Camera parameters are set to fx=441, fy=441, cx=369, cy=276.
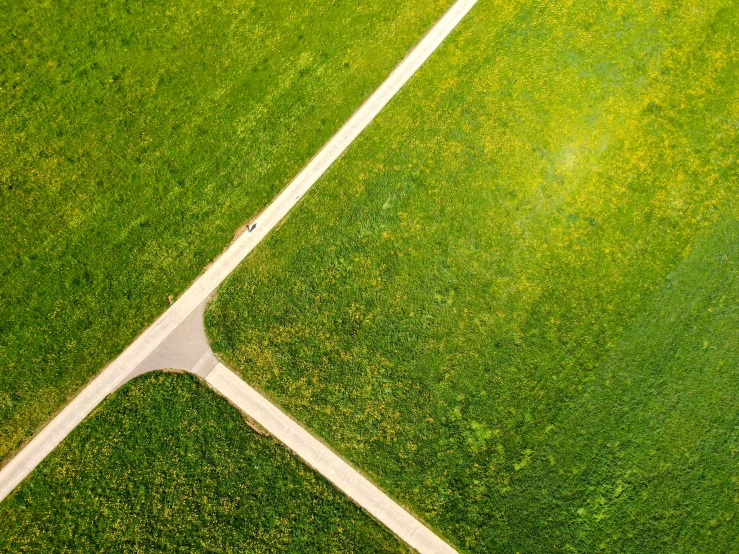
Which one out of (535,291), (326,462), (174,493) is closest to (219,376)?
(174,493)

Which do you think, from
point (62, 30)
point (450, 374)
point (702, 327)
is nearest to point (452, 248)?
point (450, 374)

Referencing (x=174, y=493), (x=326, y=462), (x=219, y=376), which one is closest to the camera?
(x=174, y=493)

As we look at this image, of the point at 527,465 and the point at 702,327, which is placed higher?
the point at 702,327

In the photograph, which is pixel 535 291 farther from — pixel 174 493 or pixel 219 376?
pixel 174 493

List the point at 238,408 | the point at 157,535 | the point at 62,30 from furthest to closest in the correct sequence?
the point at 62,30
the point at 238,408
the point at 157,535

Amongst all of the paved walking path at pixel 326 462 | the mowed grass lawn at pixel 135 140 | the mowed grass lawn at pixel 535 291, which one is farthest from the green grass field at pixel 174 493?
the mowed grass lawn at pixel 135 140

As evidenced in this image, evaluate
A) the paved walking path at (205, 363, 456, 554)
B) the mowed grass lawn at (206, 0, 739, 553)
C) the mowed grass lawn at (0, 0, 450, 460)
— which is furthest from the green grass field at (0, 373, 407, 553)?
the mowed grass lawn at (0, 0, 450, 460)

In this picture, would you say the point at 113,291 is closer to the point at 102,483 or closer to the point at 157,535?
the point at 102,483
